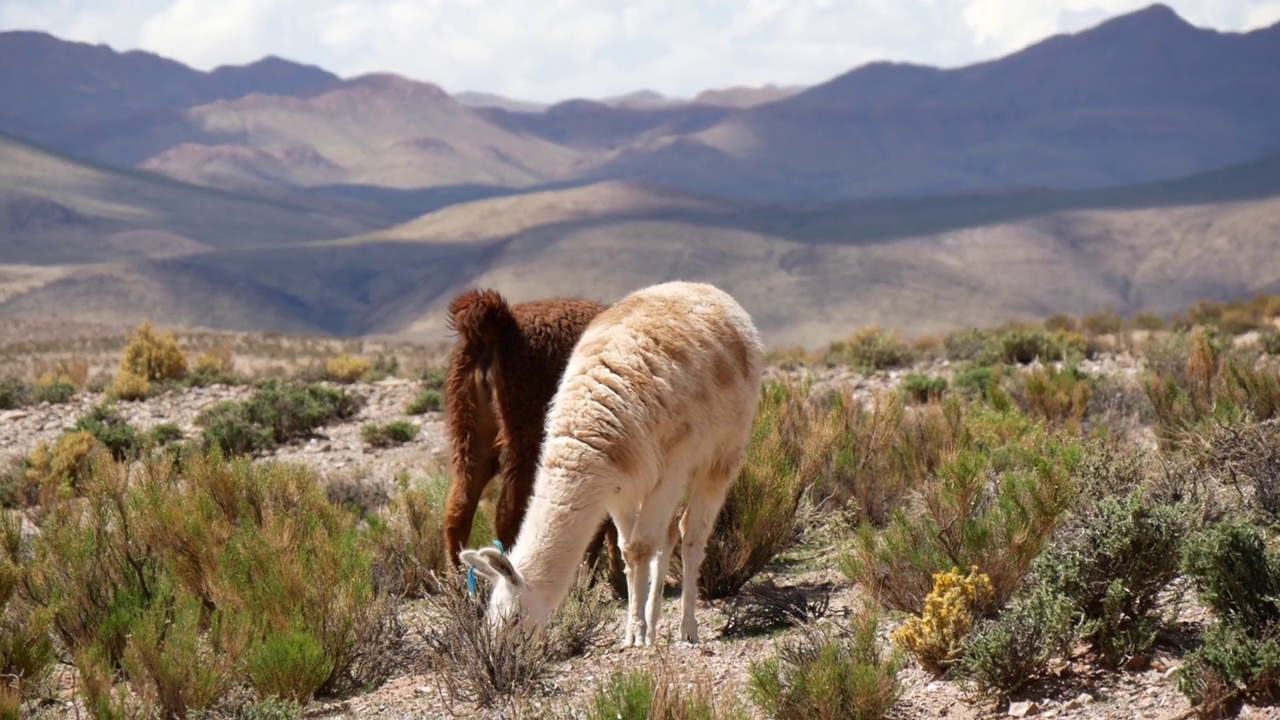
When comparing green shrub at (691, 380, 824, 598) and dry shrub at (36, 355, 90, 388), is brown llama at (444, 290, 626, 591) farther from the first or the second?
dry shrub at (36, 355, 90, 388)

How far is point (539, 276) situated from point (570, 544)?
79.7 metres

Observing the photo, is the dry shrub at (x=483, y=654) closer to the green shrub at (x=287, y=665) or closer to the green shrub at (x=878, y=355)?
the green shrub at (x=287, y=665)

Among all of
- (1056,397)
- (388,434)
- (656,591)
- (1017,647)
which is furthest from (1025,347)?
(1017,647)

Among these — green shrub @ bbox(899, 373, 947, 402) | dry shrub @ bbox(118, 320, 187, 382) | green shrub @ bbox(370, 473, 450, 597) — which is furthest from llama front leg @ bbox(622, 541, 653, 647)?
dry shrub @ bbox(118, 320, 187, 382)

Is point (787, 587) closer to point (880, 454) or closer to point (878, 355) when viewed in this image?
point (880, 454)

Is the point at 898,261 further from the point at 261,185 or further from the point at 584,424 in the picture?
the point at 261,185

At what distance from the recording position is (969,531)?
6.46 m

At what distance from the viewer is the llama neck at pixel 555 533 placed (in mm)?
6086

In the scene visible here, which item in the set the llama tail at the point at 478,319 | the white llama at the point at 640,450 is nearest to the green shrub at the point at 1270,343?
the white llama at the point at 640,450

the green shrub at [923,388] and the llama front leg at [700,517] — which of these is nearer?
the llama front leg at [700,517]

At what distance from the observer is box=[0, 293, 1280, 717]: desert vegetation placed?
5.35 metres

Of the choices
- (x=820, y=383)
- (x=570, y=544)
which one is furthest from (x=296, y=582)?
(x=820, y=383)

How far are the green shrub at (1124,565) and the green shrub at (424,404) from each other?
432 inches

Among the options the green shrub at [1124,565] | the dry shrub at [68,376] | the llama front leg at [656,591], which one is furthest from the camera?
the dry shrub at [68,376]
